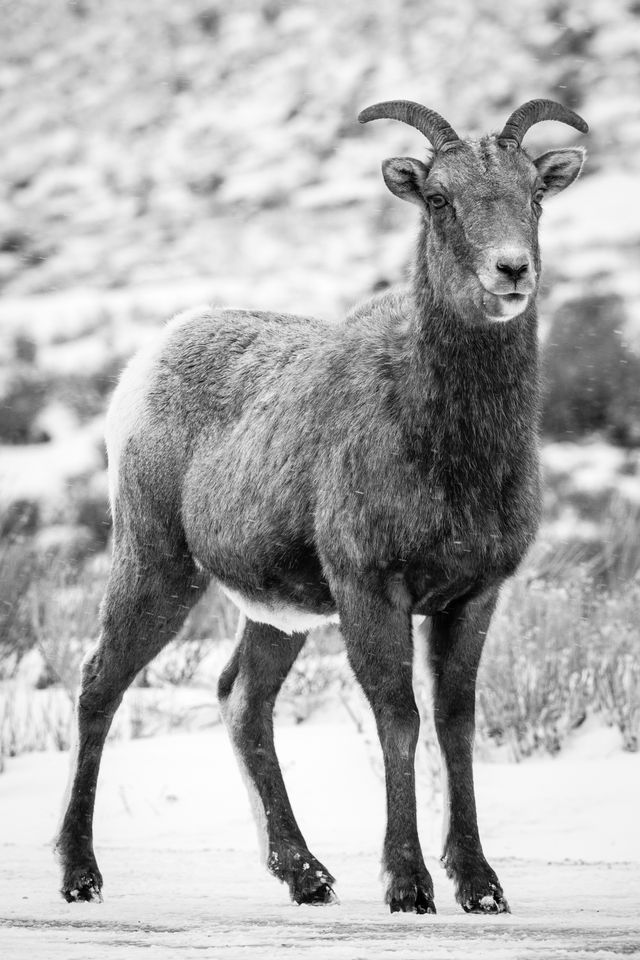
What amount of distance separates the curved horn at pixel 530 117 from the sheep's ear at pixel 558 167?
89mm

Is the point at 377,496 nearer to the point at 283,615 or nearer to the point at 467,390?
the point at 467,390

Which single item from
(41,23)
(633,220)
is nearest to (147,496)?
(633,220)

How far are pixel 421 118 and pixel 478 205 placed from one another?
47 cm

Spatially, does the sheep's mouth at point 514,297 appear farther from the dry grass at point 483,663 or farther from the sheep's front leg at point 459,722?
the dry grass at point 483,663

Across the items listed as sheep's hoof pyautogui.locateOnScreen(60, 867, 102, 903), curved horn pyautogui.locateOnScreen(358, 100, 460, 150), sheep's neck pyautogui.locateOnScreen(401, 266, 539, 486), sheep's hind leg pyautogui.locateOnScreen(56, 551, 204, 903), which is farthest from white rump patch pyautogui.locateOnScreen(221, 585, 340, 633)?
curved horn pyautogui.locateOnScreen(358, 100, 460, 150)

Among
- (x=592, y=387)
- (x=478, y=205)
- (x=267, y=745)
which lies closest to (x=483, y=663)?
(x=267, y=745)

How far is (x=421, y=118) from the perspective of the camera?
159 inches

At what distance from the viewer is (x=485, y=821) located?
17.4 ft

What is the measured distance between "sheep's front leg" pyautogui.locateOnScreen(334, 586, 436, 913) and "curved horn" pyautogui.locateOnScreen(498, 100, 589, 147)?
145cm

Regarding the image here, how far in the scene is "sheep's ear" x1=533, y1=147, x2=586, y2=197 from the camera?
13.7ft

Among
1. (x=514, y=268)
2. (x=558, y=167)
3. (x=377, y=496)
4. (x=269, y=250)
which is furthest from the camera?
(x=269, y=250)

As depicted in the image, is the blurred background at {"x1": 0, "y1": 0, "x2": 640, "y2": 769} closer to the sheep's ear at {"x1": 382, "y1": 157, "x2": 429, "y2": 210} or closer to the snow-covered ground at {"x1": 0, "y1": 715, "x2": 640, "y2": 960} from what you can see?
the snow-covered ground at {"x1": 0, "y1": 715, "x2": 640, "y2": 960}

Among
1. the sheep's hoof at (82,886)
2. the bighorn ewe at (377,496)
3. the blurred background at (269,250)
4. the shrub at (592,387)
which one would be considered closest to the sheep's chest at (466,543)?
the bighorn ewe at (377,496)

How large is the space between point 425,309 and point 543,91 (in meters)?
17.8
